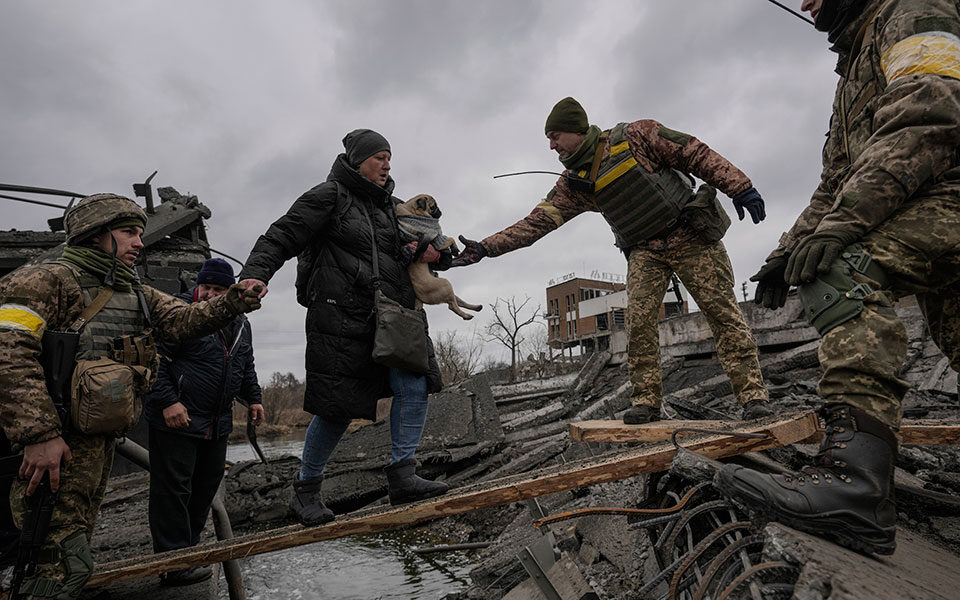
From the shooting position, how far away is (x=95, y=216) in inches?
101

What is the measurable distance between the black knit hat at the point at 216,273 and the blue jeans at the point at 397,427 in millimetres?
1638

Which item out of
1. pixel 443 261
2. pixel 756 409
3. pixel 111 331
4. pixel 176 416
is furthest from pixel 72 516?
pixel 756 409

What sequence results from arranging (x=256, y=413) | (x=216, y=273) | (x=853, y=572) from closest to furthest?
(x=853, y=572) < (x=216, y=273) < (x=256, y=413)

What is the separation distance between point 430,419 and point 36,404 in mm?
5506

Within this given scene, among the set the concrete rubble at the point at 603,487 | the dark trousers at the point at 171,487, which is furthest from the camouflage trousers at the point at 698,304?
the dark trousers at the point at 171,487

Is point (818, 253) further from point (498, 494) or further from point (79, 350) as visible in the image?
point (79, 350)

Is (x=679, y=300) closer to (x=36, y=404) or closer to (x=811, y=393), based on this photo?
(x=811, y=393)

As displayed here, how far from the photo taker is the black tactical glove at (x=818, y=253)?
5.69ft

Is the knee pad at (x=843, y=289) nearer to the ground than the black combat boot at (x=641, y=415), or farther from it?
farther from it

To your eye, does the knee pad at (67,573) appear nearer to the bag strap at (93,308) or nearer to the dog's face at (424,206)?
the bag strap at (93,308)

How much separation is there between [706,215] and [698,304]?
596mm

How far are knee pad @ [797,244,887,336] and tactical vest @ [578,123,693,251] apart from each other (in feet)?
5.58

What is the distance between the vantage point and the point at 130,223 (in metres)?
2.71

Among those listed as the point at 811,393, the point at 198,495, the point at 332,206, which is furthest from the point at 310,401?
the point at 811,393
